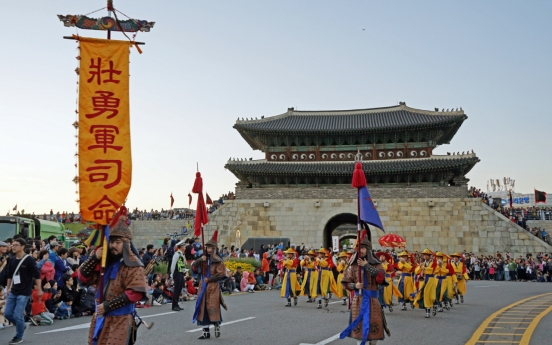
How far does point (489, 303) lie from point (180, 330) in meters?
10.7

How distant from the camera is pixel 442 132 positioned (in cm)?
3934

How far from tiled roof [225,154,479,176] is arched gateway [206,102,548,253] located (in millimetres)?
73

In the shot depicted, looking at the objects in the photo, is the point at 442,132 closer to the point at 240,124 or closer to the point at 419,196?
the point at 419,196

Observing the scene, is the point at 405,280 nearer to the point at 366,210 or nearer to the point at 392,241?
the point at 366,210

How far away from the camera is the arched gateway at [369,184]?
34844mm

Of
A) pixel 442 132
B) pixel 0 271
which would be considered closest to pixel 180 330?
pixel 0 271

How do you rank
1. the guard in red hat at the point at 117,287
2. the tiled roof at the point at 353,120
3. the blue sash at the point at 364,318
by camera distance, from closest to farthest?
the guard in red hat at the point at 117,287
the blue sash at the point at 364,318
the tiled roof at the point at 353,120

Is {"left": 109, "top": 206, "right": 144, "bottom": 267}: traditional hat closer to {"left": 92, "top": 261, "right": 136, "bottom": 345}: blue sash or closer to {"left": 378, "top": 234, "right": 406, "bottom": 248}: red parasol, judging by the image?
{"left": 92, "top": 261, "right": 136, "bottom": 345}: blue sash

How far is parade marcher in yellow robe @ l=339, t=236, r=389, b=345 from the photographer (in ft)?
26.0

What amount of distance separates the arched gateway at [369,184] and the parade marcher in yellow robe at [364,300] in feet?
91.0

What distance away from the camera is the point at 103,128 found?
5961 mm

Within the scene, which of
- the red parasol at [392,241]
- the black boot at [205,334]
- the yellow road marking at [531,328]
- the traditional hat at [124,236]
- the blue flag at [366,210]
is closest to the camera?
the traditional hat at [124,236]

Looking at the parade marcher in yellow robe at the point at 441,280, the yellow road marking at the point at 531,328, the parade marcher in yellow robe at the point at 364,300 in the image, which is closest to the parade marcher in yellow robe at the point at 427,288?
the parade marcher in yellow robe at the point at 441,280

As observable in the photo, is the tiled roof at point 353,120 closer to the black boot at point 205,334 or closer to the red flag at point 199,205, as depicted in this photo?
the red flag at point 199,205
